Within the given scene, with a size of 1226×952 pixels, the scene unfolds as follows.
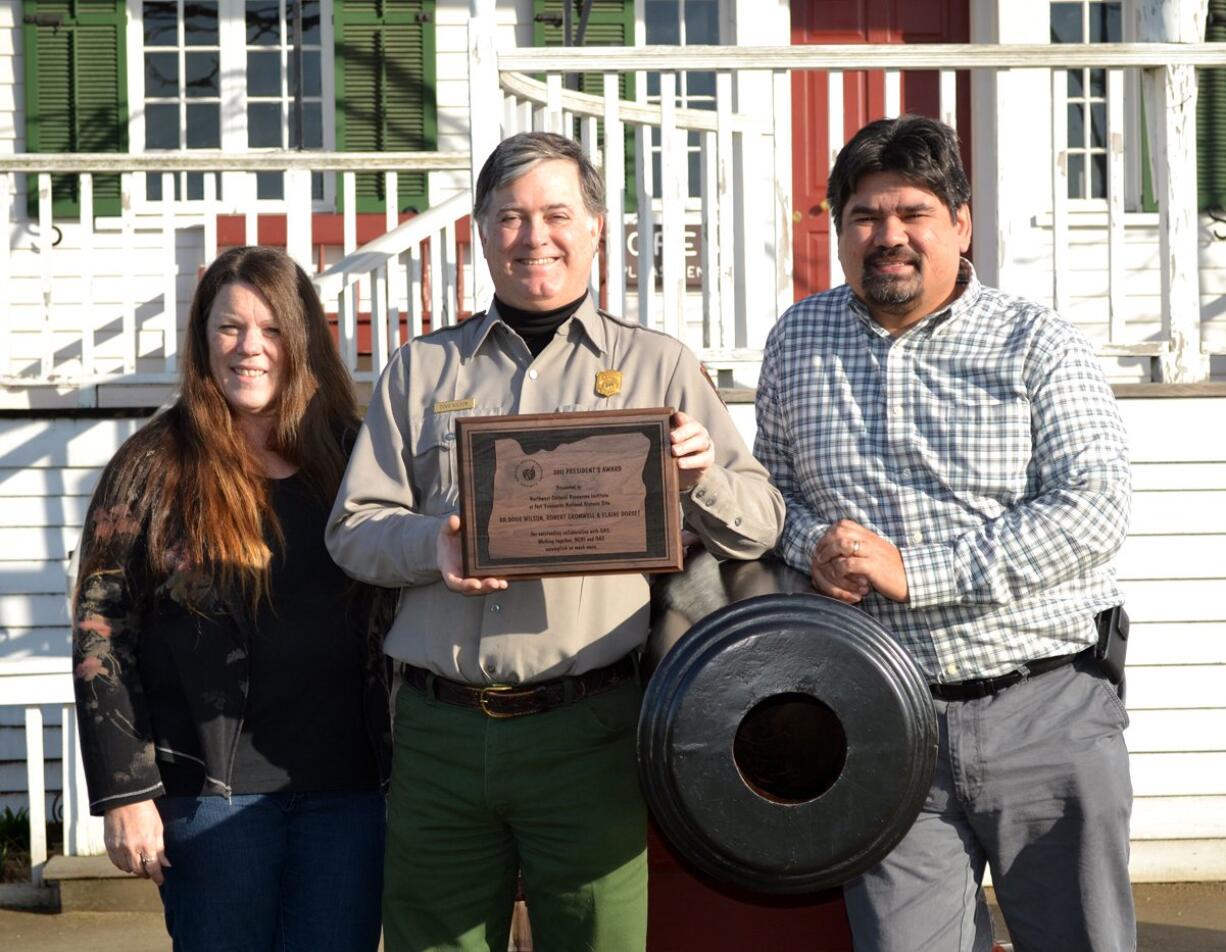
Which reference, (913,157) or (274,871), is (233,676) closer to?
(274,871)

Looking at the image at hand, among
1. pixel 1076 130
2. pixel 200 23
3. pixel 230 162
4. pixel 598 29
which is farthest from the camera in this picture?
pixel 1076 130

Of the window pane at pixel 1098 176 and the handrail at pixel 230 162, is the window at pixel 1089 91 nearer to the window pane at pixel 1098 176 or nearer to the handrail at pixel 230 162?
the window pane at pixel 1098 176

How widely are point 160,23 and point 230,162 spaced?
241 cm

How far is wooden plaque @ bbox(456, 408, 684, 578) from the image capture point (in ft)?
8.71

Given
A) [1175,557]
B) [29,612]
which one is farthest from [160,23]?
[1175,557]

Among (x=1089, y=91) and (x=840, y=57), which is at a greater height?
(x=1089, y=91)

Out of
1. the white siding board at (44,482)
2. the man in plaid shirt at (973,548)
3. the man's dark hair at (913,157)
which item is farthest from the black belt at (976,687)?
the white siding board at (44,482)

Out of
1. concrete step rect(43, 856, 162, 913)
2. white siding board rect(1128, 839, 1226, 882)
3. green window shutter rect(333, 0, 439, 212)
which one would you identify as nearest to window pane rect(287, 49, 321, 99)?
green window shutter rect(333, 0, 439, 212)

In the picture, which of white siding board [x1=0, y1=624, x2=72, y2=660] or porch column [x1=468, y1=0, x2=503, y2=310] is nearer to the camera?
porch column [x1=468, y1=0, x2=503, y2=310]

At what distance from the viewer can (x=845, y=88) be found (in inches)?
337

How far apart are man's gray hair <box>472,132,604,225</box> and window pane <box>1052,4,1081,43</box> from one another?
6460 millimetres

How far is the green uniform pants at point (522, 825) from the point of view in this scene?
2818mm

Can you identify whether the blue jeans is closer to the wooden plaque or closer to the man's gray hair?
the wooden plaque

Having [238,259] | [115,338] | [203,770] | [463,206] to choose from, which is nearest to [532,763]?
[203,770]
